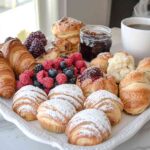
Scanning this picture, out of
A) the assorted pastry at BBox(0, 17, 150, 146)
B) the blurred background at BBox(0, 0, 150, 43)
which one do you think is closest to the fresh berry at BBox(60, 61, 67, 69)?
the assorted pastry at BBox(0, 17, 150, 146)

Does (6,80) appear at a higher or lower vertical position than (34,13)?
higher

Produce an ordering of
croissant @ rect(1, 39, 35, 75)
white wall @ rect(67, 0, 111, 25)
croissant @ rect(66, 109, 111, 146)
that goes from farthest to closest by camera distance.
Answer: white wall @ rect(67, 0, 111, 25)
croissant @ rect(1, 39, 35, 75)
croissant @ rect(66, 109, 111, 146)

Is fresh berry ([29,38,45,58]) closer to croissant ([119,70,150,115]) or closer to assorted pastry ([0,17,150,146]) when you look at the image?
assorted pastry ([0,17,150,146])

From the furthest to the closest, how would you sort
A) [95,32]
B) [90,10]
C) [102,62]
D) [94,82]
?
[90,10], [95,32], [102,62], [94,82]

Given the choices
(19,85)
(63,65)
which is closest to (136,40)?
(63,65)

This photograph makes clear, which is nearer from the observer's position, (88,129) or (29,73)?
(88,129)

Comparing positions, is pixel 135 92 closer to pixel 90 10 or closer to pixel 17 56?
pixel 17 56

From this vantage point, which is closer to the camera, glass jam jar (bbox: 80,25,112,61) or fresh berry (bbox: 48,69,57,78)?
fresh berry (bbox: 48,69,57,78)
